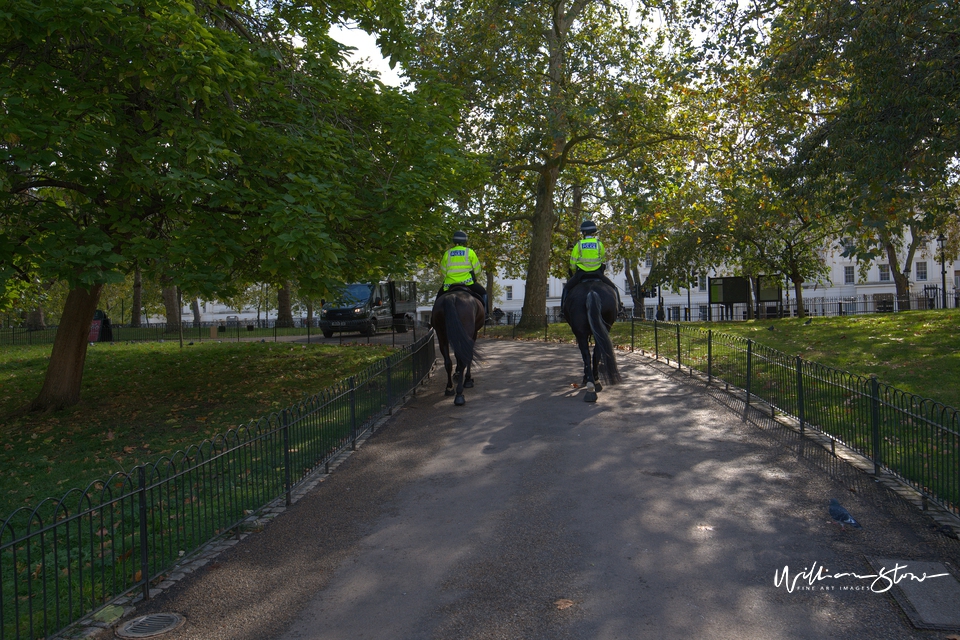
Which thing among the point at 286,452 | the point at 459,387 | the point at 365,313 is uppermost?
the point at 365,313

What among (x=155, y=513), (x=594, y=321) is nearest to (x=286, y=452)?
(x=155, y=513)

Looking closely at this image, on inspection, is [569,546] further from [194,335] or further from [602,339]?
[194,335]

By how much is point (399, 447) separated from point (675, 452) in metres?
3.58

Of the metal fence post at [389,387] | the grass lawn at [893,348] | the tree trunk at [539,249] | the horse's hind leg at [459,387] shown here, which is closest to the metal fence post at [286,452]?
the metal fence post at [389,387]

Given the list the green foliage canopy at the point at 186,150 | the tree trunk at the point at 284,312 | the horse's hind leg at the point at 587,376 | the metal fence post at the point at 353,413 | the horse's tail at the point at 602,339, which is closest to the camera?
the green foliage canopy at the point at 186,150

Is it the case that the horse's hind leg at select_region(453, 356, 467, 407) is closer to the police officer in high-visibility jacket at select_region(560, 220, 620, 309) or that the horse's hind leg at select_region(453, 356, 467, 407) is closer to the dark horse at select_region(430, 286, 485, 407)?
the dark horse at select_region(430, 286, 485, 407)

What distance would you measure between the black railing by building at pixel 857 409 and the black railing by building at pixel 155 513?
606 cm

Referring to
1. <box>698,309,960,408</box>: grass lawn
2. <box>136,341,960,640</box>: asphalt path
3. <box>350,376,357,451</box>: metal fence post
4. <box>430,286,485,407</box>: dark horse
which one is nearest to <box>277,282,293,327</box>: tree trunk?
<box>698,309,960,408</box>: grass lawn

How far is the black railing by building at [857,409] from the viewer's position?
640cm

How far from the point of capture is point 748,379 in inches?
458

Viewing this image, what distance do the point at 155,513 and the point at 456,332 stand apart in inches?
212

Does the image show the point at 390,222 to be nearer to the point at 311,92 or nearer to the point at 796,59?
the point at 311,92

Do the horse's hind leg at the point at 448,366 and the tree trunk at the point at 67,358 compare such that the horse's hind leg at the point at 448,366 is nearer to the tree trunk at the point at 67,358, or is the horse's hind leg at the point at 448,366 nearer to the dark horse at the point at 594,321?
the dark horse at the point at 594,321

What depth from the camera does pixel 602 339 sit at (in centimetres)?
1160
